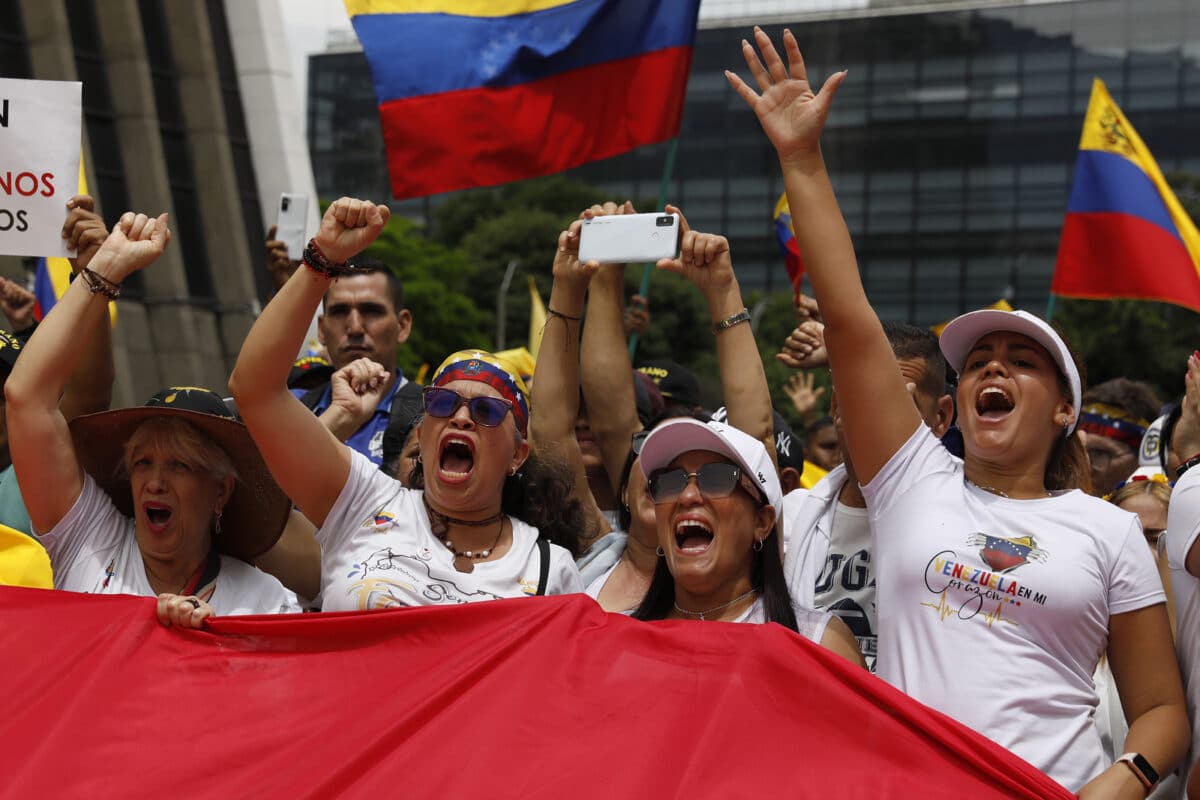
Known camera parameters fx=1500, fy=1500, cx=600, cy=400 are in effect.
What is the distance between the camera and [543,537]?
406 cm

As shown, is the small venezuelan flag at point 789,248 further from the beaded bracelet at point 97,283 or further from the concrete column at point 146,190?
the concrete column at point 146,190

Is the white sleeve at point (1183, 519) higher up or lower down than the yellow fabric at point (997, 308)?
lower down

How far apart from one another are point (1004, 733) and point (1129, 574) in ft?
1.42

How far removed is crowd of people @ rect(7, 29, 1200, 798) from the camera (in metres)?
3.15

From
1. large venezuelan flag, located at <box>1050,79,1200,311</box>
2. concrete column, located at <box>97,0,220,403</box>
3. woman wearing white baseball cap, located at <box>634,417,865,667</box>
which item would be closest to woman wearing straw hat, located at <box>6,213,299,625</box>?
woman wearing white baseball cap, located at <box>634,417,865,667</box>

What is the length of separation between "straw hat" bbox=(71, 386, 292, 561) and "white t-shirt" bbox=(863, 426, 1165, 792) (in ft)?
5.65

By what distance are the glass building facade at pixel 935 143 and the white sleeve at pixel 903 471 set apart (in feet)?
228

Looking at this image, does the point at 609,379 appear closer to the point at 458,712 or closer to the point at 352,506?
the point at 352,506

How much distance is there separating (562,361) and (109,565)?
Result: 155 cm

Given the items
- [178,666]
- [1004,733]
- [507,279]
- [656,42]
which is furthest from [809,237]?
[507,279]

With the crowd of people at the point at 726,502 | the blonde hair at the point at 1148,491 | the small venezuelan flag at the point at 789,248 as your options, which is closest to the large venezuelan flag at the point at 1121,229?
the small venezuelan flag at the point at 789,248

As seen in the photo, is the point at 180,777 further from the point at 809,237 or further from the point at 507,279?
the point at 507,279

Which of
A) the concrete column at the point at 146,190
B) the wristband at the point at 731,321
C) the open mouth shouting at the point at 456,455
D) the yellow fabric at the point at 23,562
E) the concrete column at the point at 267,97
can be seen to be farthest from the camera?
the concrete column at the point at 267,97

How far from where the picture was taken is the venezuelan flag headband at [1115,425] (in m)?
6.84
